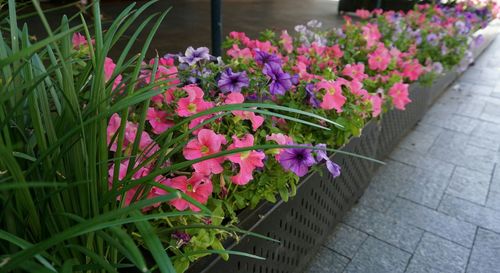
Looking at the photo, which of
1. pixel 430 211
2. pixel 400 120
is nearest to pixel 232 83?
pixel 430 211

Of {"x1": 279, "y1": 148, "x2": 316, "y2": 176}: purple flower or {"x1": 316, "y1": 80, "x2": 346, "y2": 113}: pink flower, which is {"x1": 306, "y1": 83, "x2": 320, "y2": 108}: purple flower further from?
{"x1": 279, "y1": 148, "x2": 316, "y2": 176}: purple flower

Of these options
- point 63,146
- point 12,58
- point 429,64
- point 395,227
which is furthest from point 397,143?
point 12,58

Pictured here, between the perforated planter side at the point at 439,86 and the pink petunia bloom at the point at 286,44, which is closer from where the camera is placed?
the pink petunia bloom at the point at 286,44

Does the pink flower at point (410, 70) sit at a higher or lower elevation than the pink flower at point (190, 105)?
lower

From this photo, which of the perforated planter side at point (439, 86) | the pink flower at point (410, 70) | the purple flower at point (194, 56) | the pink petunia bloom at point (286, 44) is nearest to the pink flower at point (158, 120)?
the purple flower at point (194, 56)

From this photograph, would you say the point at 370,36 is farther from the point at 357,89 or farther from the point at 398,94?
the point at 357,89

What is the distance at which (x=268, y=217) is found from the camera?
48.1 inches

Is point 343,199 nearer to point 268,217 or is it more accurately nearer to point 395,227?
point 395,227

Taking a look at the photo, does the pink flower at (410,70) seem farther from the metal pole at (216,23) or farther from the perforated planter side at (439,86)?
the metal pole at (216,23)

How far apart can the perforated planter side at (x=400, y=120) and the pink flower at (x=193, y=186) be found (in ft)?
5.02

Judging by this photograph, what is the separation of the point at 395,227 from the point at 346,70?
0.82 metres

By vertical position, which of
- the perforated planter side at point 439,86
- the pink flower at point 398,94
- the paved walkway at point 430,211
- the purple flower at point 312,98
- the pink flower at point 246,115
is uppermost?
the pink flower at point 246,115

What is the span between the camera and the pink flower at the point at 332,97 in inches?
53.8

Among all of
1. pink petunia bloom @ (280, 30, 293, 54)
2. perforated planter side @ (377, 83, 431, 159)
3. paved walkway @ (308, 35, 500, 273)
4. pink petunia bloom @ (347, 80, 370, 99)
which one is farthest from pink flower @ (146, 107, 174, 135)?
perforated planter side @ (377, 83, 431, 159)
